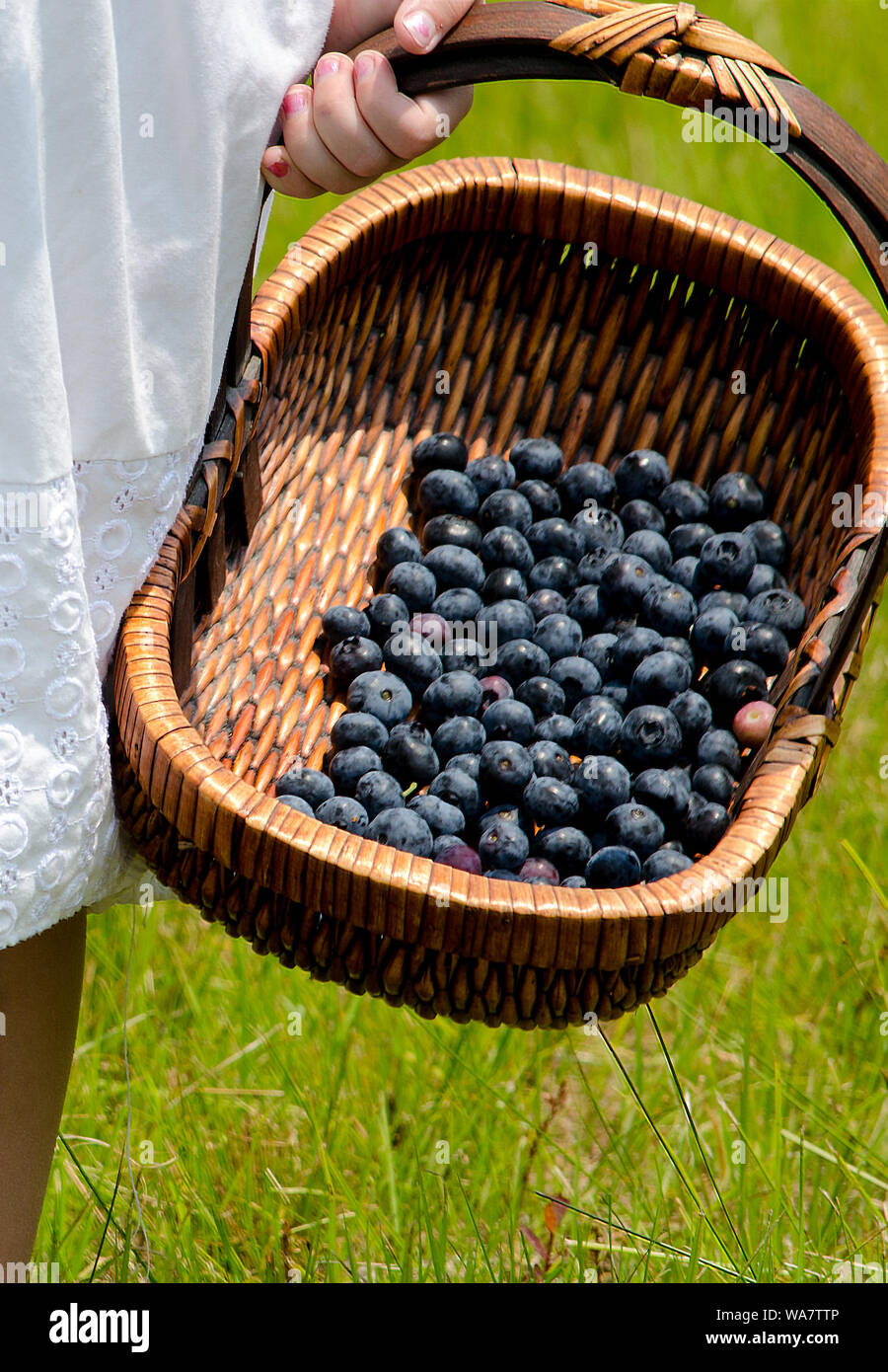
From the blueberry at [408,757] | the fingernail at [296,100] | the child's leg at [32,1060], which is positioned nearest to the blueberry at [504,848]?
the blueberry at [408,757]

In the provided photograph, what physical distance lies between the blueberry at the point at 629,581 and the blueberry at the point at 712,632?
0.06 m

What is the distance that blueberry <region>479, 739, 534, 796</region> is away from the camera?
1.10 metres

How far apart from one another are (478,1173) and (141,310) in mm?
854

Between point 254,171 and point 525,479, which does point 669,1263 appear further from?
point 254,171

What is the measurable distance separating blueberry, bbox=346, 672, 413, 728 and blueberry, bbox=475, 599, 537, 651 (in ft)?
0.41

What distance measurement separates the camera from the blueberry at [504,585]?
1.28 meters

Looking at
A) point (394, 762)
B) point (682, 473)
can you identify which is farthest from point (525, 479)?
point (394, 762)

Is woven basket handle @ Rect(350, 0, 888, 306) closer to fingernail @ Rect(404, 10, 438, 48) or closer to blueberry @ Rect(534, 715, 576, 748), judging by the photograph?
fingernail @ Rect(404, 10, 438, 48)

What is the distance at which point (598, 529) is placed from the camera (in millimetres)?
1312

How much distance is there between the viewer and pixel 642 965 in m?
0.83

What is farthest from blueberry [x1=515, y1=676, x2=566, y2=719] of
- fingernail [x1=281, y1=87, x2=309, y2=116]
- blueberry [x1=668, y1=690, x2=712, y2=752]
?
fingernail [x1=281, y1=87, x2=309, y2=116]

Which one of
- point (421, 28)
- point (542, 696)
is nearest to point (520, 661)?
point (542, 696)

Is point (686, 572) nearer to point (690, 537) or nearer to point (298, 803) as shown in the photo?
point (690, 537)

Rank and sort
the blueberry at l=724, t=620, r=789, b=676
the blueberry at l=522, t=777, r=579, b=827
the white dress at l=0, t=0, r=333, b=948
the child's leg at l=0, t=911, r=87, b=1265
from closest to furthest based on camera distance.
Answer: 1. the white dress at l=0, t=0, r=333, b=948
2. the child's leg at l=0, t=911, r=87, b=1265
3. the blueberry at l=522, t=777, r=579, b=827
4. the blueberry at l=724, t=620, r=789, b=676
